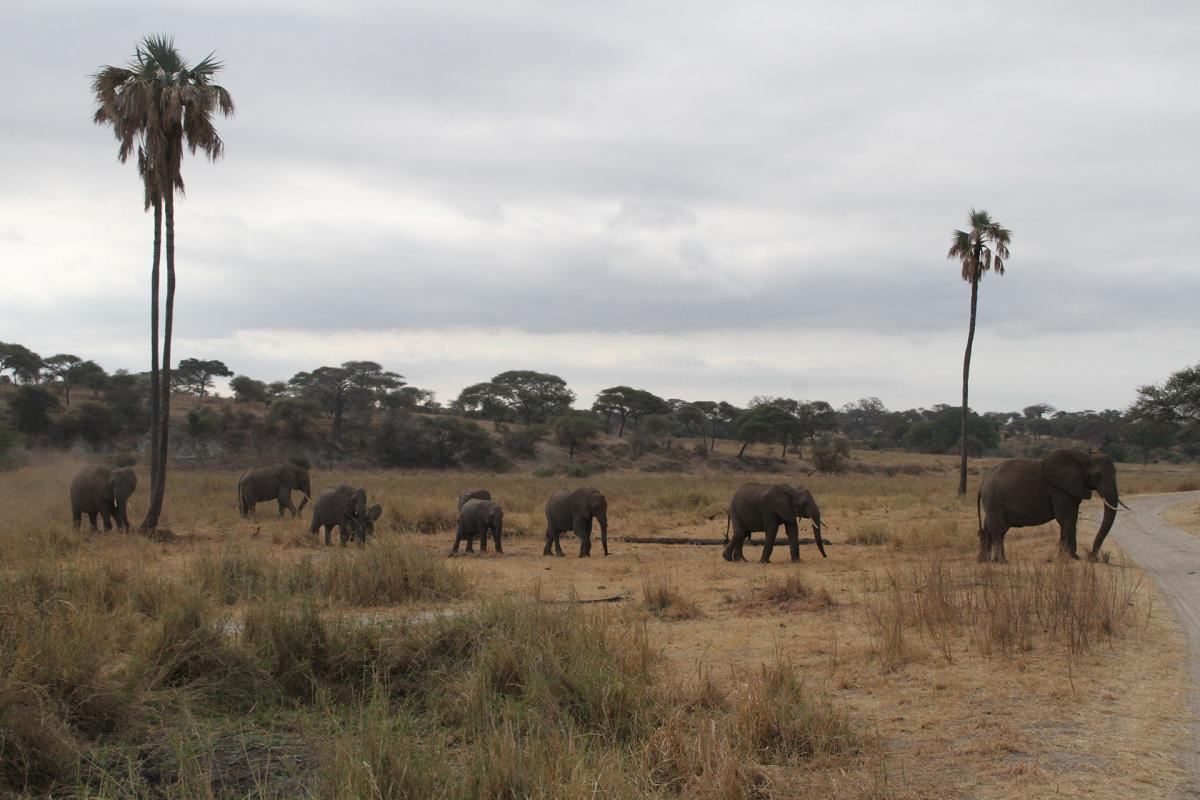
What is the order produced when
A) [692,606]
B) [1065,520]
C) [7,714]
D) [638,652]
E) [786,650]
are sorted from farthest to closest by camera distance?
[1065,520] → [692,606] → [786,650] → [638,652] → [7,714]

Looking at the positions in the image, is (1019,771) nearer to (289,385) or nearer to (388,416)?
(388,416)

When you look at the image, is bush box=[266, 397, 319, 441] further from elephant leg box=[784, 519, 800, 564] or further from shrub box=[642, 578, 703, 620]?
shrub box=[642, 578, 703, 620]

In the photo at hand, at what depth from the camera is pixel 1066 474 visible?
14367mm

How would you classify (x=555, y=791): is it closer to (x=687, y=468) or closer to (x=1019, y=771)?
(x=1019, y=771)

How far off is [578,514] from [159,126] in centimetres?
1154

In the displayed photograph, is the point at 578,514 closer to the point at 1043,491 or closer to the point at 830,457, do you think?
the point at 1043,491

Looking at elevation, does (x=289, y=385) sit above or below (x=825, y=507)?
above

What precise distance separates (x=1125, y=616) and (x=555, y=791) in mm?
7027

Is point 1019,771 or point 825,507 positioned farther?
point 825,507

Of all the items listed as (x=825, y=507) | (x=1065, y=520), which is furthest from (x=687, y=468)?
(x=1065, y=520)

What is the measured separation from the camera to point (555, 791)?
4.68 metres

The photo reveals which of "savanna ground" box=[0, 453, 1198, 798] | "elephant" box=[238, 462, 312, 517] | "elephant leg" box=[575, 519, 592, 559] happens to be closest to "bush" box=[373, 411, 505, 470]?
"elephant" box=[238, 462, 312, 517]

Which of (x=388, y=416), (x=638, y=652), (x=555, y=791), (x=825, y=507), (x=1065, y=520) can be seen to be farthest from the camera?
(x=388, y=416)

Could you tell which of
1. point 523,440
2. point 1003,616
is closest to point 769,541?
point 1003,616
